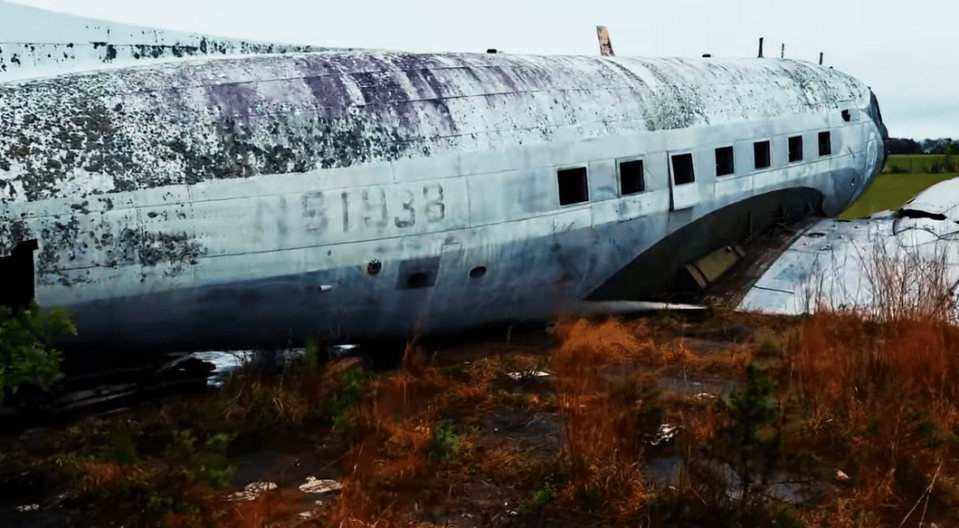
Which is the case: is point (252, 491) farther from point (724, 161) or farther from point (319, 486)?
point (724, 161)

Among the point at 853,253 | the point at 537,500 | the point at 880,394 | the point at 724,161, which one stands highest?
the point at 724,161

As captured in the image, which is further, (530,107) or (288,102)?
(530,107)

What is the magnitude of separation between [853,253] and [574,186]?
5974 mm

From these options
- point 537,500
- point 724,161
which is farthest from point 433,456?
point 724,161

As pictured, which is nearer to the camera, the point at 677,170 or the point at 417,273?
the point at 417,273

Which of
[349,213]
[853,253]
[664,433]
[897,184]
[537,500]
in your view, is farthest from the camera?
[897,184]

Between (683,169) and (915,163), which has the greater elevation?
(683,169)

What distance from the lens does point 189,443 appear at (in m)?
6.63

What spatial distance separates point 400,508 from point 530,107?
622 cm

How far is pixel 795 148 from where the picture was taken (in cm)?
1543

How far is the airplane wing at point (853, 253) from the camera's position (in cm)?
1298

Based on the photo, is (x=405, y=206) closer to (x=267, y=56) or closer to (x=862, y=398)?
(x=267, y=56)

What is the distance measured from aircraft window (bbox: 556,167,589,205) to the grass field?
17.4 metres

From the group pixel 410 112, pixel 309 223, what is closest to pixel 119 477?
pixel 309 223
